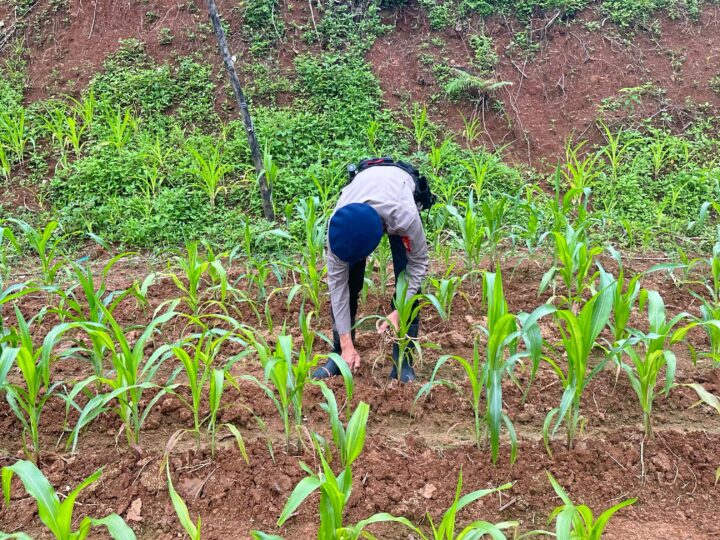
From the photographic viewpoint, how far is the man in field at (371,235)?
286cm

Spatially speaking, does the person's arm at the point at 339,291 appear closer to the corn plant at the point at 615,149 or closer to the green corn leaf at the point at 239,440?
the green corn leaf at the point at 239,440

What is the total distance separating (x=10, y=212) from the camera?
5.67 metres

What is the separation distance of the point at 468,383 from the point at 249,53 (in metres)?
4.99

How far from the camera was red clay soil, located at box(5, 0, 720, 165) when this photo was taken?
22.0ft

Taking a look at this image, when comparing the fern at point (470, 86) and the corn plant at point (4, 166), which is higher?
the corn plant at point (4, 166)

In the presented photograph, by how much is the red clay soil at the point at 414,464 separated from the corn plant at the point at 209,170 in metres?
2.41

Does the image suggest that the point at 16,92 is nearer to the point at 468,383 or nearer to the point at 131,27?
the point at 131,27

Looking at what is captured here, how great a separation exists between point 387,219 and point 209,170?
291 centimetres

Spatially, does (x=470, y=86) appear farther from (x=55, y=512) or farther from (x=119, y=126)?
(x=55, y=512)

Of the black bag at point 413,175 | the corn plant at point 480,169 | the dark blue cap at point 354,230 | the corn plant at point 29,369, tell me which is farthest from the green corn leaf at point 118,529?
the corn plant at point 480,169

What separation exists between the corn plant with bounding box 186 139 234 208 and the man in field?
94.8 inches

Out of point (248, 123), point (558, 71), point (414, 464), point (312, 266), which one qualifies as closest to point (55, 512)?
point (414, 464)

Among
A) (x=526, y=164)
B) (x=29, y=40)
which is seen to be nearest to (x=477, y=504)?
(x=526, y=164)

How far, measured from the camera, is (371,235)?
9.34 feet
